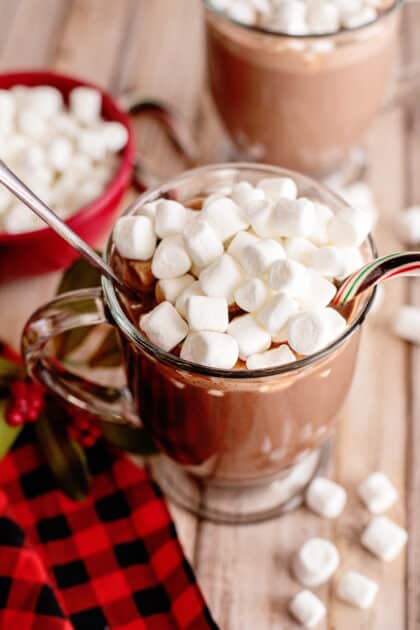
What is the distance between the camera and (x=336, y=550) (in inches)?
45.3

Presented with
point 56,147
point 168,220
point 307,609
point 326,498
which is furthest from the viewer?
point 56,147

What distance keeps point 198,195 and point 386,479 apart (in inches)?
18.7

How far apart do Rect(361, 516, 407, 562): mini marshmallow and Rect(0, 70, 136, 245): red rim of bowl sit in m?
0.65

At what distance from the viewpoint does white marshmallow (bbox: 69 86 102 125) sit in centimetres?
154

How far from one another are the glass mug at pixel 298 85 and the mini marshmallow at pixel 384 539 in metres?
0.70

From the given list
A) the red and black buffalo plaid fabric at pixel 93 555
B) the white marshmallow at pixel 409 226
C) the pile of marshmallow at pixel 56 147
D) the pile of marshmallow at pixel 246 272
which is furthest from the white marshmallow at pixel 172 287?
the white marshmallow at pixel 409 226

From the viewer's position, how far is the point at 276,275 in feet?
2.96

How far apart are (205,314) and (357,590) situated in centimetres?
45

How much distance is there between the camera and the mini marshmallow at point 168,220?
983 millimetres

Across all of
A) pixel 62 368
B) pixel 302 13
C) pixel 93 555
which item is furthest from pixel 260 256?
pixel 302 13

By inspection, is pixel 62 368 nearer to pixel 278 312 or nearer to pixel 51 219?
pixel 51 219

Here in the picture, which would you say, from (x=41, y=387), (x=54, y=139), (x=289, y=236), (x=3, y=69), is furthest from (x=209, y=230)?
(x=3, y=69)

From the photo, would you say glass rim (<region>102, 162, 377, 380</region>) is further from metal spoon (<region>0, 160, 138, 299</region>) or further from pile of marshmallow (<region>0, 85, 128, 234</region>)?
pile of marshmallow (<region>0, 85, 128, 234</region>)

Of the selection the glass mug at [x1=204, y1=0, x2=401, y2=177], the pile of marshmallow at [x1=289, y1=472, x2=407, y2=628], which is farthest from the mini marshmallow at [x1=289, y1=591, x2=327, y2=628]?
the glass mug at [x1=204, y1=0, x2=401, y2=177]
